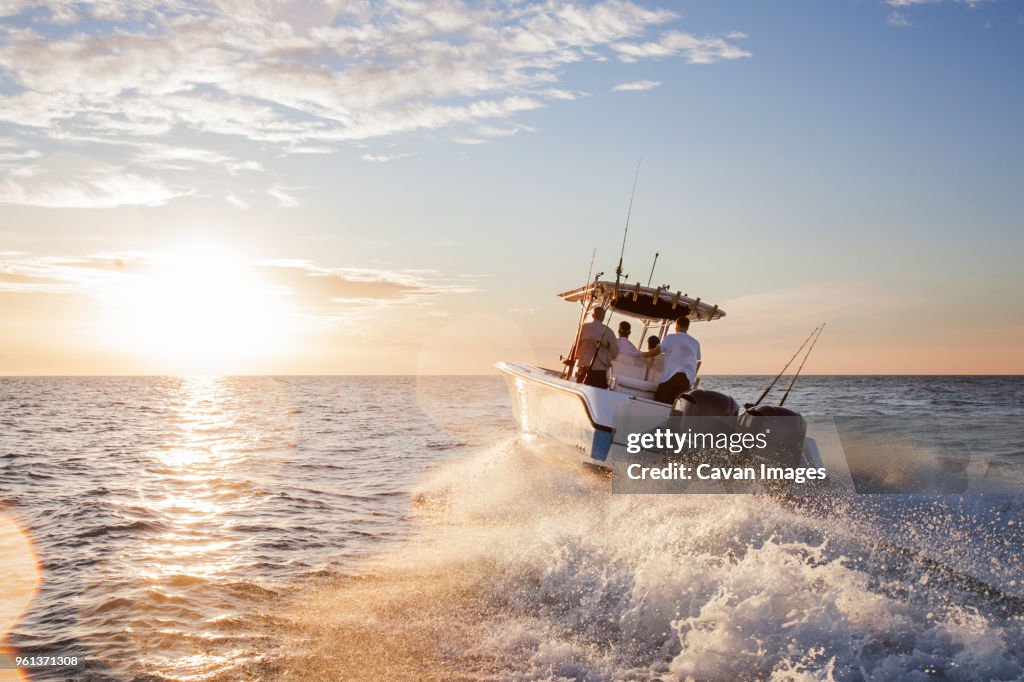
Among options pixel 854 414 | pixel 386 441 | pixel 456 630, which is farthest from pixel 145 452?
pixel 854 414

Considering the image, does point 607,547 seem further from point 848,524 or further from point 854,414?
point 854,414

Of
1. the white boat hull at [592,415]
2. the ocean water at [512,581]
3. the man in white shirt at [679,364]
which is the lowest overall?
the ocean water at [512,581]

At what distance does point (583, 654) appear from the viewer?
566cm

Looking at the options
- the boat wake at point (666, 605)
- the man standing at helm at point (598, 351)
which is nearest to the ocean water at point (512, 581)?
the boat wake at point (666, 605)

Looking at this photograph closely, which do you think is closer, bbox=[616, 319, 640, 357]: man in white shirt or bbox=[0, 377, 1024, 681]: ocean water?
bbox=[0, 377, 1024, 681]: ocean water

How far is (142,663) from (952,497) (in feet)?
43.3

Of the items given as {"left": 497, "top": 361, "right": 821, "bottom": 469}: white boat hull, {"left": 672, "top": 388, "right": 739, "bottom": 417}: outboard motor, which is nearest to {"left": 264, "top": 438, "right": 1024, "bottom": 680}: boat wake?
{"left": 497, "top": 361, "right": 821, "bottom": 469}: white boat hull

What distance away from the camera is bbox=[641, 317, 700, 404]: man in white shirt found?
9.38 meters

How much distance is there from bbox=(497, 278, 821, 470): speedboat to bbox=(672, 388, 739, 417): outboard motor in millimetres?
12

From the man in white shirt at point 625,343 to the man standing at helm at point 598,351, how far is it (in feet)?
0.96

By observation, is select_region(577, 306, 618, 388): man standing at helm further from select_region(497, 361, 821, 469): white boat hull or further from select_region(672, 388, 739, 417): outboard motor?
select_region(672, 388, 739, 417): outboard motor

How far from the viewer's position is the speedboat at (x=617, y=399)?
8.46 m

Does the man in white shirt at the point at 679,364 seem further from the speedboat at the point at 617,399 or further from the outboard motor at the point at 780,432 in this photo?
the outboard motor at the point at 780,432

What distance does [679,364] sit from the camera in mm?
9398
